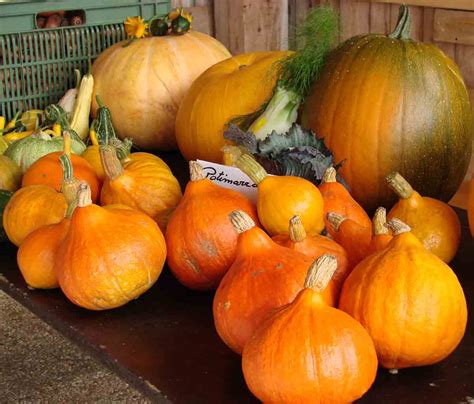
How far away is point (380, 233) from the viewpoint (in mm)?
943

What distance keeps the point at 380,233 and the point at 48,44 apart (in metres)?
1.34

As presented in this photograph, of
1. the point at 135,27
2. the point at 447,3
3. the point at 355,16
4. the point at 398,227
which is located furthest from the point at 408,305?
the point at 355,16

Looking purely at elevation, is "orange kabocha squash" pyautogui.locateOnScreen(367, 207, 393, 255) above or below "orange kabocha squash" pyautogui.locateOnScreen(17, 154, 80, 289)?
above

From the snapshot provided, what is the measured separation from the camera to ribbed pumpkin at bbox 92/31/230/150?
1.95 meters

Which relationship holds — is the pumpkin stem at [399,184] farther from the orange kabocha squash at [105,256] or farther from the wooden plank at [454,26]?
the wooden plank at [454,26]

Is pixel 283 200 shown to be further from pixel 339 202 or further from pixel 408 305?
pixel 408 305

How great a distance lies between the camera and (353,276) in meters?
0.88

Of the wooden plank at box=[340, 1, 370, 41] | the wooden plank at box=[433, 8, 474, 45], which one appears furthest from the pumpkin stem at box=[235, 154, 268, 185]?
the wooden plank at box=[340, 1, 370, 41]

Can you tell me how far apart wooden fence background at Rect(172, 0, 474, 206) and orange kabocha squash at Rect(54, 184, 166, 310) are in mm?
2028

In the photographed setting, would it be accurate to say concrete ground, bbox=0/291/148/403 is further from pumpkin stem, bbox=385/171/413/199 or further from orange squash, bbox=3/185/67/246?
pumpkin stem, bbox=385/171/413/199

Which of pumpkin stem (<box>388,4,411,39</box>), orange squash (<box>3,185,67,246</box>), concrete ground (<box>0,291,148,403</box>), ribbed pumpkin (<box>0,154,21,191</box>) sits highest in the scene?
pumpkin stem (<box>388,4,411,39</box>)

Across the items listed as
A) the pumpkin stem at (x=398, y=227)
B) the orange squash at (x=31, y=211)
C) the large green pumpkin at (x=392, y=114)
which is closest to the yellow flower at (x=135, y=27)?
the large green pumpkin at (x=392, y=114)

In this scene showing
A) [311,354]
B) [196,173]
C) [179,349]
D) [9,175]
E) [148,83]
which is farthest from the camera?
[148,83]

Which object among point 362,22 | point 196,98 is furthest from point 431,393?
point 362,22
